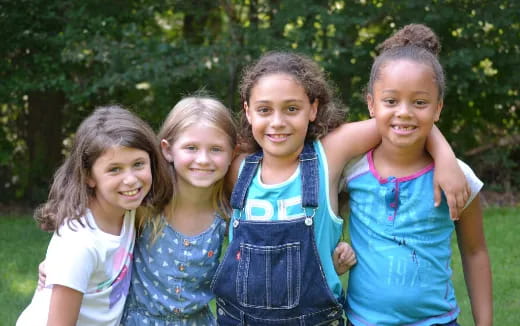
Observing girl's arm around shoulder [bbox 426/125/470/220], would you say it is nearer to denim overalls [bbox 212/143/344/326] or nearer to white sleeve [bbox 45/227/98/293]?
denim overalls [bbox 212/143/344/326]

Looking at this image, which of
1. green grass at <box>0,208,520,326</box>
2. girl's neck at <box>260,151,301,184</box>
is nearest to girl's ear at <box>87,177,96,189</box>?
girl's neck at <box>260,151,301,184</box>

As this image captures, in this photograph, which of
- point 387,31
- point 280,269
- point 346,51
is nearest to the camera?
point 280,269

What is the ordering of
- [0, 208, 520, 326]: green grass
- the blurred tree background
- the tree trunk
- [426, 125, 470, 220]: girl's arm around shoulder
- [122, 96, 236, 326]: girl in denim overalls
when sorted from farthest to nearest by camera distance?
the tree trunk < the blurred tree background < [0, 208, 520, 326]: green grass < [122, 96, 236, 326]: girl in denim overalls < [426, 125, 470, 220]: girl's arm around shoulder

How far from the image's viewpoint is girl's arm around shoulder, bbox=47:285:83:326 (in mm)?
2750

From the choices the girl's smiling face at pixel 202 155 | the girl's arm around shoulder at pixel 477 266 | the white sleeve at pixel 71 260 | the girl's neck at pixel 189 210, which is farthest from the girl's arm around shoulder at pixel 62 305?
the girl's arm around shoulder at pixel 477 266

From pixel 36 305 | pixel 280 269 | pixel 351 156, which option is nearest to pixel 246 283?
pixel 280 269

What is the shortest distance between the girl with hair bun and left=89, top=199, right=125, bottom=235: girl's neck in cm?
99

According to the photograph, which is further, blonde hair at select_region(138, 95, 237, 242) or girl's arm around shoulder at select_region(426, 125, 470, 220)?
blonde hair at select_region(138, 95, 237, 242)

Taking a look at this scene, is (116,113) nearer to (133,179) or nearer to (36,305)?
(133,179)

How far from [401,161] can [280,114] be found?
497 millimetres

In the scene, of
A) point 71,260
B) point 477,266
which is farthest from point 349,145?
point 71,260

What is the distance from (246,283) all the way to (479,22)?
537 centimetres

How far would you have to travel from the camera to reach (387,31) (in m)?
7.52

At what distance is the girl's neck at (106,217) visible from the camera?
2.94 m
